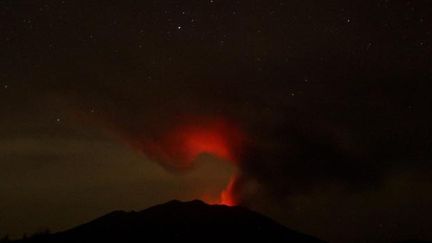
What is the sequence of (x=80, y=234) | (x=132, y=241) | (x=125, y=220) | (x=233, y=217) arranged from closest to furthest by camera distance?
1. (x=132, y=241)
2. (x=80, y=234)
3. (x=125, y=220)
4. (x=233, y=217)

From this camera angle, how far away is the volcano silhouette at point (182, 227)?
74125 millimetres

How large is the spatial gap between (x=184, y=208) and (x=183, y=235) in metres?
13.6

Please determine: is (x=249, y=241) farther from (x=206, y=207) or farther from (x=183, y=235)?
(x=206, y=207)

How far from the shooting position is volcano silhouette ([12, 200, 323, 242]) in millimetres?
74125

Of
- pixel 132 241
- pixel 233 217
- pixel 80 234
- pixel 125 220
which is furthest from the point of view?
pixel 233 217

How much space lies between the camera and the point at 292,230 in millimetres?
86188

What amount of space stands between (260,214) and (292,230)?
773 cm

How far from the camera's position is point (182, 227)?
78688mm

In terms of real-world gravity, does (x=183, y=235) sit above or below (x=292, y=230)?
below

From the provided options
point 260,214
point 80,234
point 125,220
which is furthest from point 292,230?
point 80,234

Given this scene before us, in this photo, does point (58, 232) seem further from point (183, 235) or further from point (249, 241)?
point (249, 241)

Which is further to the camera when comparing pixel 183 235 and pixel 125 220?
pixel 125 220

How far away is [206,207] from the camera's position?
297 ft

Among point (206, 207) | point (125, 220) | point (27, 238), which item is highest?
point (206, 207)
